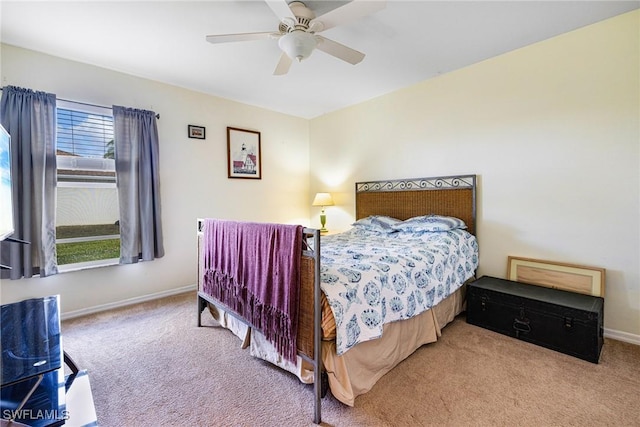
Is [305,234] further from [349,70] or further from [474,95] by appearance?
[474,95]

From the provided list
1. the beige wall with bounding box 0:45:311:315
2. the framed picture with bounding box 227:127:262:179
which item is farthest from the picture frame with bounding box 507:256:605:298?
the framed picture with bounding box 227:127:262:179

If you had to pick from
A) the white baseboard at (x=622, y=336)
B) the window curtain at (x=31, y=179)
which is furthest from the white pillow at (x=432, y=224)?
the window curtain at (x=31, y=179)

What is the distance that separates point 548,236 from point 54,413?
350 centimetres

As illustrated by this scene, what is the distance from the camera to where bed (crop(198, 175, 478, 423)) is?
5.08 feet

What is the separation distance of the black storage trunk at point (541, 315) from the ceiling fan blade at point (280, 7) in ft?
8.77

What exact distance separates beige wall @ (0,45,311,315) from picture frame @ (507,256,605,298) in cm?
325

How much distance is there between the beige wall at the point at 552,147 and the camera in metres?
2.23

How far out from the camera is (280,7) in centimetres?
170

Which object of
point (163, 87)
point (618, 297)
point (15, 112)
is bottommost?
point (618, 297)

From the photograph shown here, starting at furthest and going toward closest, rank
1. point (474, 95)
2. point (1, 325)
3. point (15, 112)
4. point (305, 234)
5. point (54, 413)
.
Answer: point (474, 95), point (15, 112), point (305, 234), point (1, 325), point (54, 413)

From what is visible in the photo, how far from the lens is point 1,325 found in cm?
133

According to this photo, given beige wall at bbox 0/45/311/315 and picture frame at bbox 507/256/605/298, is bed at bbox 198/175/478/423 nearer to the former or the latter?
picture frame at bbox 507/256/605/298

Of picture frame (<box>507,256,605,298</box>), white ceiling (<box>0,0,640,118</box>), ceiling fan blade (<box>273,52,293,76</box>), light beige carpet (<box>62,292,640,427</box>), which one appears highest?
white ceiling (<box>0,0,640,118</box>)

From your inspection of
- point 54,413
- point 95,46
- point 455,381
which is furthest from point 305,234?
point 95,46
